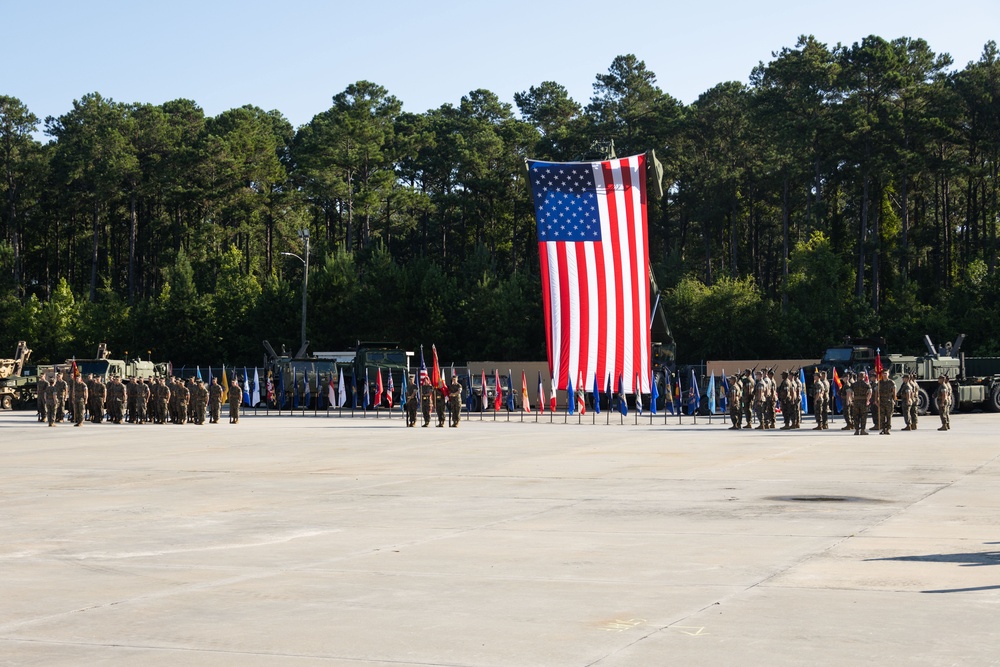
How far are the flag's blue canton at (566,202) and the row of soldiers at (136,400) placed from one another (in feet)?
34.8

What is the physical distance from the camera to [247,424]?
36500 mm

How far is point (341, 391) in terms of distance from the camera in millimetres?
47781

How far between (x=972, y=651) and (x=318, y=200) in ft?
278

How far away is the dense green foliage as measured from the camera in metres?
62.2

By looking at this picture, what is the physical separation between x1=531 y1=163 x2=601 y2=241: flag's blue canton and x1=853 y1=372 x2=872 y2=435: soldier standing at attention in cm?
1067

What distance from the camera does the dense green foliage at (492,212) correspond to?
62.2 meters

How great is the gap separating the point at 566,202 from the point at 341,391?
14.3 meters

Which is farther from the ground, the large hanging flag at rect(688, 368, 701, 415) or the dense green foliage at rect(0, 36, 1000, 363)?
the dense green foliage at rect(0, 36, 1000, 363)

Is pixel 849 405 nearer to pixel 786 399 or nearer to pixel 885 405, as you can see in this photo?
pixel 885 405

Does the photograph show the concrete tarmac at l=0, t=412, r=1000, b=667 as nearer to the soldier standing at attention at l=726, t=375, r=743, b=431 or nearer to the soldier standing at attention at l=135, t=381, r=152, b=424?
the soldier standing at attention at l=726, t=375, r=743, b=431

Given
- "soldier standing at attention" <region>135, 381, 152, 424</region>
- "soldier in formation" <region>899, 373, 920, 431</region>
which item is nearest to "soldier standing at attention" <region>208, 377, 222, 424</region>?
"soldier standing at attention" <region>135, 381, 152, 424</region>

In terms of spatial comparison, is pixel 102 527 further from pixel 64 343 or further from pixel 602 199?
pixel 64 343

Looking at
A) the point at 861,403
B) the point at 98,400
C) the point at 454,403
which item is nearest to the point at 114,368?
the point at 98,400

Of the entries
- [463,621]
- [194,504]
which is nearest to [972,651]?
[463,621]
